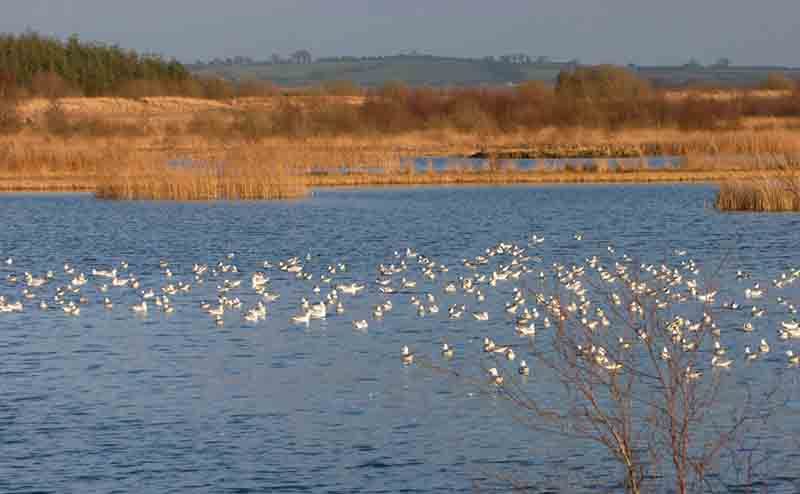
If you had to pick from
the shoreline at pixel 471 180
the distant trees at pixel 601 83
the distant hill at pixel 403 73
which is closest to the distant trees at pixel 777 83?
the distant trees at pixel 601 83

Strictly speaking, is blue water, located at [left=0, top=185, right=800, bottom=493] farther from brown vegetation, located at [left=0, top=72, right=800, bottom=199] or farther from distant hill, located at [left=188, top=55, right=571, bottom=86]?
distant hill, located at [left=188, top=55, right=571, bottom=86]

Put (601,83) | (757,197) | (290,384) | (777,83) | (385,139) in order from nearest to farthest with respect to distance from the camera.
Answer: (290,384), (757,197), (385,139), (601,83), (777,83)

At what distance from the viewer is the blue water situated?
10953 mm

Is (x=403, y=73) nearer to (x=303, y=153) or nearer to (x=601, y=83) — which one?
(x=601, y=83)

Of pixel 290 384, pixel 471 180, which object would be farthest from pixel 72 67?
pixel 290 384

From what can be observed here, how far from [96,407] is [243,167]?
27249 mm

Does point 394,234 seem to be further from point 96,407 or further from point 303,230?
point 96,407

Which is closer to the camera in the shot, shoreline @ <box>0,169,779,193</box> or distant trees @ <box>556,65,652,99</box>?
shoreline @ <box>0,169,779,193</box>

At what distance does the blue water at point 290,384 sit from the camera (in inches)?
431

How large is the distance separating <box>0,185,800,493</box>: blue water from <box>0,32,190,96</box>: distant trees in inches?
2222

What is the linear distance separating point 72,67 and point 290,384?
253 feet

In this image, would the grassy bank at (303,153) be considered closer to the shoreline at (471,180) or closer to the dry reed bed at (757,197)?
the shoreline at (471,180)

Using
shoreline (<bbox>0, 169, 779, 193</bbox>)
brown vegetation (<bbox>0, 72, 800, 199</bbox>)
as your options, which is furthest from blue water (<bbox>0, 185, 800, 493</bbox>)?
shoreline (<bbox>0, 169, 779, 193</bbox>)

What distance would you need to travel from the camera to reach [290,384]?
47.0 feet
